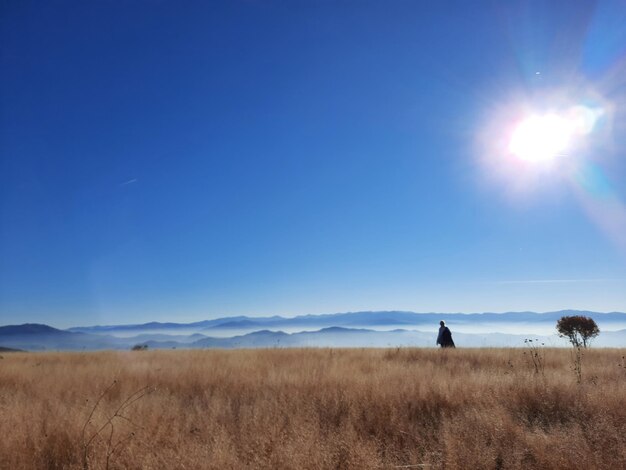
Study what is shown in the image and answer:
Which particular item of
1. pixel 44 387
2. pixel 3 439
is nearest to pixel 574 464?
pixel 3 439

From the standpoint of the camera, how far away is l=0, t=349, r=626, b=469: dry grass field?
455 centimetres

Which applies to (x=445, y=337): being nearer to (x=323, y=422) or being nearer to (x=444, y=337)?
(x=444, y=337)

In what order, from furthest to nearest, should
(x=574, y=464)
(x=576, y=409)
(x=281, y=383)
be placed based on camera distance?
(x=281, y=383)
(x=576, y=409)
(x=574, y=464)

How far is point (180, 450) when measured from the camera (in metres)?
4.75

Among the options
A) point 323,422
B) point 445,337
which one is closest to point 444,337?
point 445,337

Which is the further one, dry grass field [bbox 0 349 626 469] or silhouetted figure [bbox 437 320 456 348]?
silhouetted figure [bbox 437 320 456 348]

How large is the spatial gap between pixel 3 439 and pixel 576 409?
26.0 feet

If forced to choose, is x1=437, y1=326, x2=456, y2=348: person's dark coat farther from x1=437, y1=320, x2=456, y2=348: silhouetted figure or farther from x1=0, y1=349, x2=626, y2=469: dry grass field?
x1=0, y1=349, x2=626, y2=469: dry grass field

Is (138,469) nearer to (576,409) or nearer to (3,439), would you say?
(3,439)

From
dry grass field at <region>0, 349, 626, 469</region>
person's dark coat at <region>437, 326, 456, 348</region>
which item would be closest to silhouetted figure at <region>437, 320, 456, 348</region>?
person's dark coat at <region>437, 326, 456, 348</region>

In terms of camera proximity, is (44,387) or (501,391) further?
(44,387)

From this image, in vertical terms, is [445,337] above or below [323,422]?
above

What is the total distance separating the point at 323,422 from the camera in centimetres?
605

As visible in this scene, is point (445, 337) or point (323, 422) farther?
point (445, 337)
